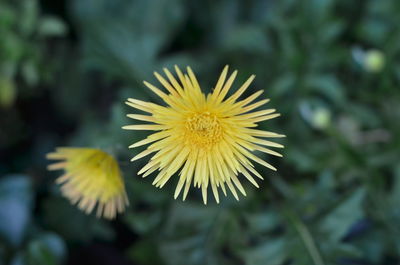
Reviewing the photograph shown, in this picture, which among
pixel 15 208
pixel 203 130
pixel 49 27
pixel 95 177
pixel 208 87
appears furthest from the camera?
pixel 208 87

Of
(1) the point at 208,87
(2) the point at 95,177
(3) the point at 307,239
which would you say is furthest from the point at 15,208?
(3) the point at 307,239

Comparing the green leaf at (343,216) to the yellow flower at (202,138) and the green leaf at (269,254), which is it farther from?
the yellow flower at (202,138)

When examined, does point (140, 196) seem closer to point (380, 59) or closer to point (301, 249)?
point (301, 249)

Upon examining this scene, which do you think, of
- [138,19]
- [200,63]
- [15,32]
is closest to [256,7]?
[200,63]

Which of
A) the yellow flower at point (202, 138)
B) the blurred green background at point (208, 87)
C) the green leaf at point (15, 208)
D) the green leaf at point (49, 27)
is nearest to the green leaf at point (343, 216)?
the blurred green background at point (208, 87)

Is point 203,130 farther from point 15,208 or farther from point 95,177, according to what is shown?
point 15,208

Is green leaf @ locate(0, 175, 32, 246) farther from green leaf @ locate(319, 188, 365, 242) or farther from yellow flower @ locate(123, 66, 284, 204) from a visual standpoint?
green leaf @ locate(319, 188, 365, 242)

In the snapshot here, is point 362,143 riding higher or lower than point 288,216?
higher
